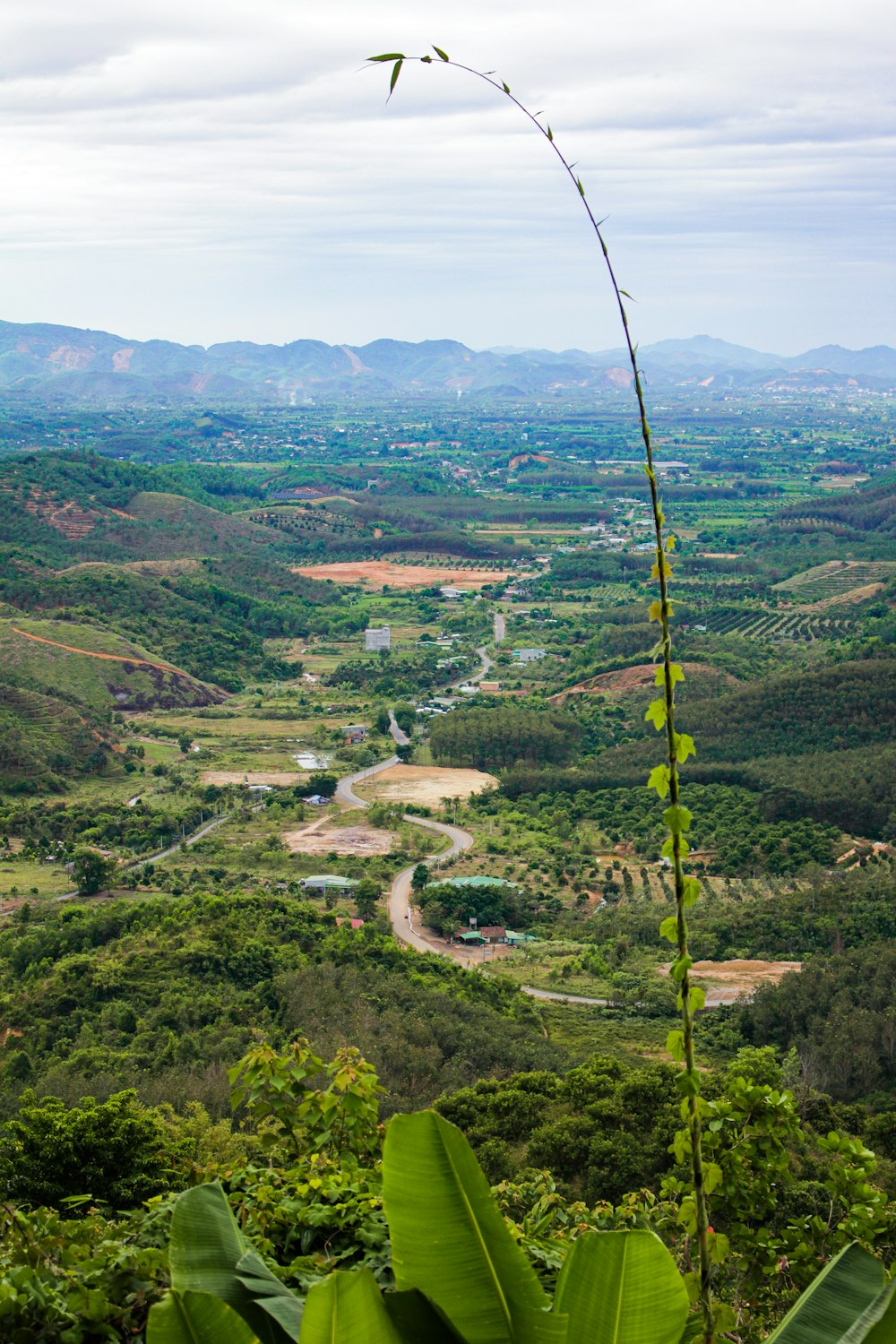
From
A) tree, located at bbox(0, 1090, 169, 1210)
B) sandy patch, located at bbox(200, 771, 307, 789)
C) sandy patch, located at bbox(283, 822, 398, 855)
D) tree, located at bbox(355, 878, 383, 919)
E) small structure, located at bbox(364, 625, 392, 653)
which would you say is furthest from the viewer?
small structure, located at bbox(364, 625, 392, 653)

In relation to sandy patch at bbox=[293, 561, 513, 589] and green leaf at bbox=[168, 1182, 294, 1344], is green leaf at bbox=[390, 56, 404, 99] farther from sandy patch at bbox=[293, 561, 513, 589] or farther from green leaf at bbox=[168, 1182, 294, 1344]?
sandy patch at bbox=[293, 561, 513, 589]

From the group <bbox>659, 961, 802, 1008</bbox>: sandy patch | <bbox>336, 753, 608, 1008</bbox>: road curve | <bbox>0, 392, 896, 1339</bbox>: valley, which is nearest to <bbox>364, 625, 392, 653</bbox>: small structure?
<bbox>0, 392, 896, 1339</bbox>: valley

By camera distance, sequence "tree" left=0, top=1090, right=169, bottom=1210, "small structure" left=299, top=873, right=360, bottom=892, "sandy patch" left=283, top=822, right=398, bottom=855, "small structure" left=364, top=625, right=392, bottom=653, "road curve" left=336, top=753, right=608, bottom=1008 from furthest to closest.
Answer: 1. "small structure" left=364, top=625, right=392, bottom=653
2. "sandy patch" left=283, top=822, right=398, bottom=855
3. "small structure" left=299, top=873, right=360, bottom=892
4. "road curve" left=336, top=753, right=608, bottom=1008
5. "tree" left=0, top=1090, right=169, bottom=1210

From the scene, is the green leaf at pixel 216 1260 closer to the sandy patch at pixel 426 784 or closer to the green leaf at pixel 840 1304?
the green leaf at pixel 840 1304

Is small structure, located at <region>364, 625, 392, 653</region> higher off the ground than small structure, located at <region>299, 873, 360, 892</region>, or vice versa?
small structure, located at <region>364, 625, 392, 653</region>

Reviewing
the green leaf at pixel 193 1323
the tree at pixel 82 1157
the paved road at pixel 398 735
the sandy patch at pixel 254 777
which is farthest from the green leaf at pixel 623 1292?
the paved road at pixel 398 735

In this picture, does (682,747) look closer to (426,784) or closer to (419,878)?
(419,878)

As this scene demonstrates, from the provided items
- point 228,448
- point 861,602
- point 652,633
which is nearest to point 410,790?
point 652,633

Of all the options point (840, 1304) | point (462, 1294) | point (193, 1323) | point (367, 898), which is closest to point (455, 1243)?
point (462, 1294)
